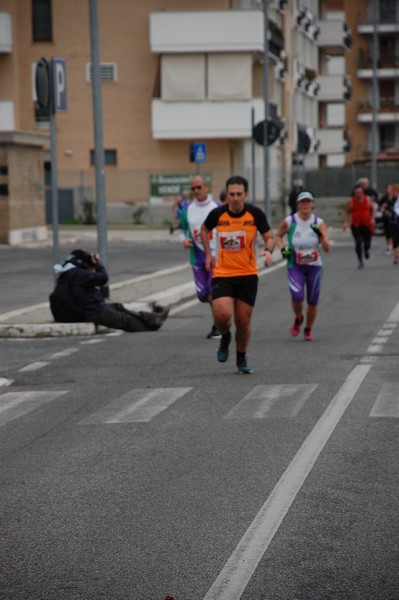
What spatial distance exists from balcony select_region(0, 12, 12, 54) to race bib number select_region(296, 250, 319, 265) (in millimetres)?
40571

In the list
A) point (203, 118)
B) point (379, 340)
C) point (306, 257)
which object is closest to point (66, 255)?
point (306, 257)

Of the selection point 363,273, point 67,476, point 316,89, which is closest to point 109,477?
point 67,476

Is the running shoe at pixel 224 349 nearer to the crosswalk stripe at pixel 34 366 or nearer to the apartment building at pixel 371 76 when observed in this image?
the crosswalk stripe at pixel 34 366

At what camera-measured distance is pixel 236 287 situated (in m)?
13.0

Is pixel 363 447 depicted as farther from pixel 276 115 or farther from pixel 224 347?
pixel 276 115

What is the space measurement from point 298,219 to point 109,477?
7987 mm

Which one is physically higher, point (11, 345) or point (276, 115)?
point (276, 115)

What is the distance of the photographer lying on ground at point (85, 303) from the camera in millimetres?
16734

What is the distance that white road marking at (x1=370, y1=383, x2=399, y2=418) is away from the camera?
33.3ft

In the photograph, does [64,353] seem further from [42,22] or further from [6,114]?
[42,22]

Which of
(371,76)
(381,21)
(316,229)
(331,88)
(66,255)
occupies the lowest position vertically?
(66,255)

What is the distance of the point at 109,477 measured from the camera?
26.6ft

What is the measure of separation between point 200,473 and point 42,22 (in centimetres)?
4984

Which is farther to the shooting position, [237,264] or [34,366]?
[34,366]
